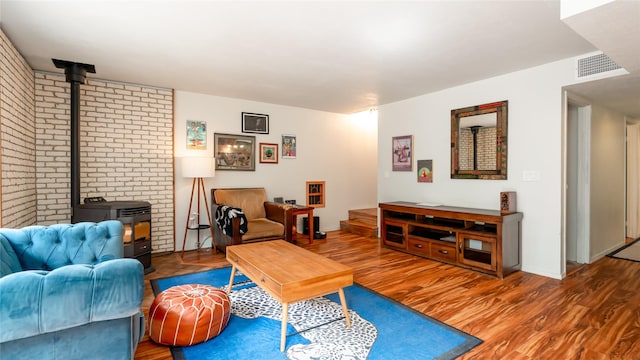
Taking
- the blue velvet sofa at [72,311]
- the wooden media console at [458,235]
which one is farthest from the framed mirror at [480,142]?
the blue velvet sofa at [72,311]

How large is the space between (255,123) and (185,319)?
386 cm

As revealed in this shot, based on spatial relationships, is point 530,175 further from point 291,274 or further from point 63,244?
point 63,244

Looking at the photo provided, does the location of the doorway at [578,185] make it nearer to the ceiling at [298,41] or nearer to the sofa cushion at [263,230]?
the ceiling at [298,41]

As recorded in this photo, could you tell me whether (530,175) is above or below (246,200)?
above

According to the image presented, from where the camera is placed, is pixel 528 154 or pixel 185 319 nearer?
pixel 185 319

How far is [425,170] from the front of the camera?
5000 mm

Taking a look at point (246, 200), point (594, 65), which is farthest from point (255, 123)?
point (594, 65)

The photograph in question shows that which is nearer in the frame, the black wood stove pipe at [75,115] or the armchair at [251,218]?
the black wood stove pipe at [75,115]

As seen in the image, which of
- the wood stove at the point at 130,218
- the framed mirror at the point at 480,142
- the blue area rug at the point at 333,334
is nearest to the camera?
the blue area rug at the point at 333,334

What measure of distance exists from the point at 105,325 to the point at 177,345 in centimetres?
78

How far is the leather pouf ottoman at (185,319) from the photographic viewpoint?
7.14ft

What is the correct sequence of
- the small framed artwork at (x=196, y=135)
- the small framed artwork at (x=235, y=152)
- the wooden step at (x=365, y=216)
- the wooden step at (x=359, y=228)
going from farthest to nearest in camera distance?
1. the wooden step at (x=365, y=216)
2. the wooden step at (x=359, y=228)
3. the small framed artwork at (x=235, y=152)
4. the small framed artwork at (x=196, y=135)

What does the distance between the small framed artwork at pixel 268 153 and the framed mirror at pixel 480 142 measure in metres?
2.99

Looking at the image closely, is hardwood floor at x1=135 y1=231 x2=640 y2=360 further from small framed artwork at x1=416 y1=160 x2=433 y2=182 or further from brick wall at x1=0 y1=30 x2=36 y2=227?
brick wall at x1=0 y1=30 x2=36 y2=227
